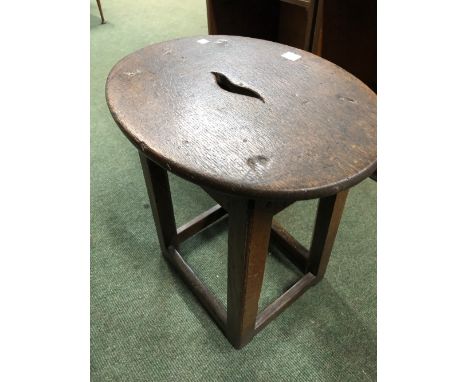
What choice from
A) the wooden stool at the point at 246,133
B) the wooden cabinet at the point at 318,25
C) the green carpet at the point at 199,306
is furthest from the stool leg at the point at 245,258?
the wooden cabinet at the point at 318,25

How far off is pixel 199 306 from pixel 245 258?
1.49 ft

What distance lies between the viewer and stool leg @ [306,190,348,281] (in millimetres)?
859

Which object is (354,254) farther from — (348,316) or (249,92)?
(249,92)

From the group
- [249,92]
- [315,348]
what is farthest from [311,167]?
[315,348]

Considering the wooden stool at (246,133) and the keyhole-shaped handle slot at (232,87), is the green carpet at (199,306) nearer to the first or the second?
the wooden stool at (246,133)

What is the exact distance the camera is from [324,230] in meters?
0.94

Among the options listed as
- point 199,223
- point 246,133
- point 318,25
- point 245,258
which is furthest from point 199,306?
point 318,25

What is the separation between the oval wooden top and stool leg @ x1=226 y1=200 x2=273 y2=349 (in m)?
0.09

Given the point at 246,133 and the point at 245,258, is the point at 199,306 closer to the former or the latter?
the point at 245,258

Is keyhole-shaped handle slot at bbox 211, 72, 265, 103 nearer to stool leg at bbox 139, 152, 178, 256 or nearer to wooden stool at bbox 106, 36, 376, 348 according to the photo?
wooden stool at bbox 106, 36, 376, 348

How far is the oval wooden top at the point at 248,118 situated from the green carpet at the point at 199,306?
0.63 meters

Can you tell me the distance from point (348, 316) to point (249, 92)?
759 millimetres

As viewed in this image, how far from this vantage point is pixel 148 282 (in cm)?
111

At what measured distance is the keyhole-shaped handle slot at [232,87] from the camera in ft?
2.40
